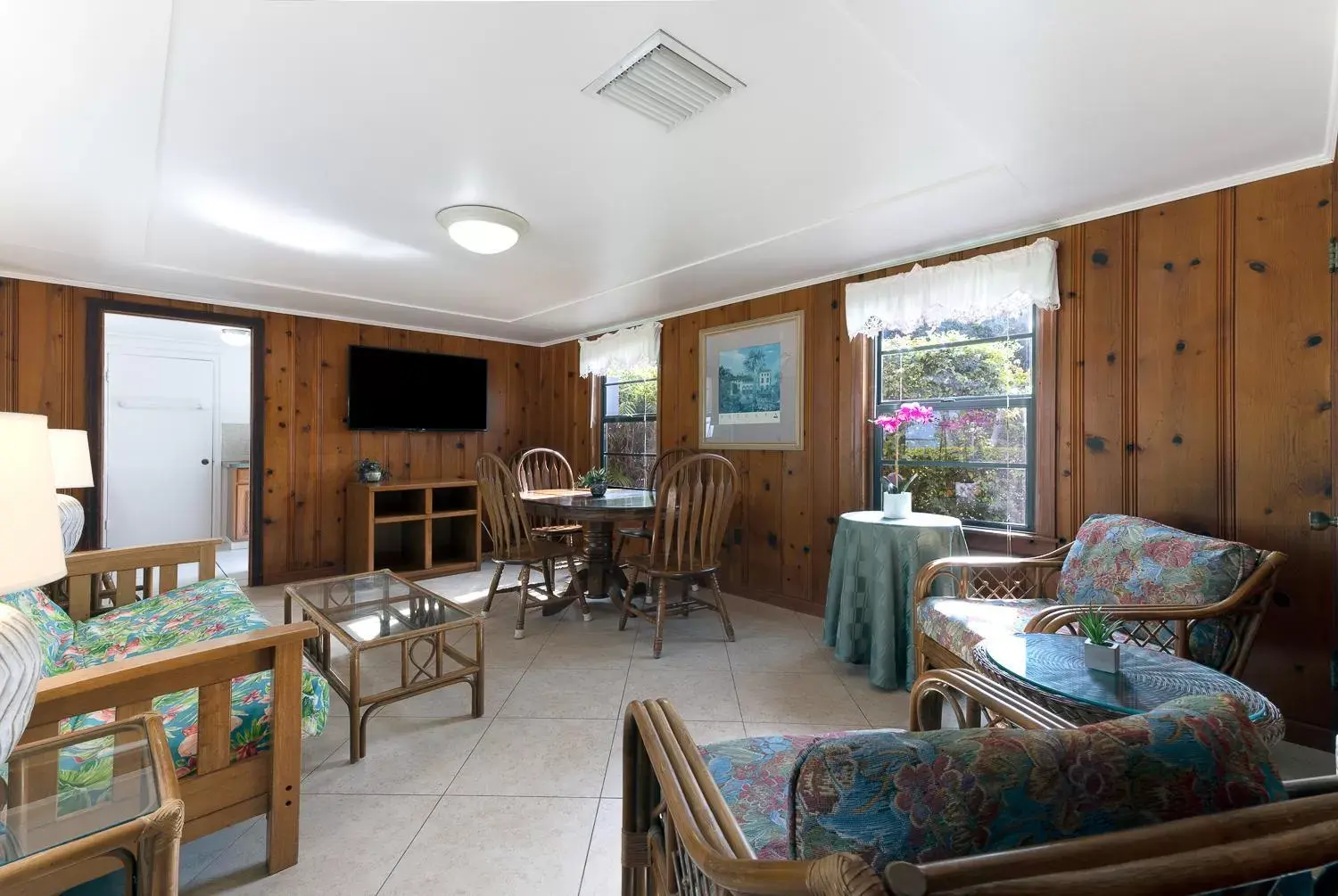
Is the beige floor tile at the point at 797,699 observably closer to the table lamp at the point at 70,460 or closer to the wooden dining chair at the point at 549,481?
the wooden dining chair at the point at 549,481

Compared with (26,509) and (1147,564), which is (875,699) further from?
(26,509)

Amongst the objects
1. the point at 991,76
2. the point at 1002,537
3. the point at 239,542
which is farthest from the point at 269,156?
the point at 239,542

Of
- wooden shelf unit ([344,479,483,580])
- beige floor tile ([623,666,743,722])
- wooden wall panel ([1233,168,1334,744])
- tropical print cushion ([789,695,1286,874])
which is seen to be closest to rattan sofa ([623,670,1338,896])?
tropical print cushion ([789,695,1286,874])

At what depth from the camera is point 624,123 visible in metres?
1.86

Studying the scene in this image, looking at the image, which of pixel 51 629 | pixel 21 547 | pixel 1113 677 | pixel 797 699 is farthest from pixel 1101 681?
pixel 51 629

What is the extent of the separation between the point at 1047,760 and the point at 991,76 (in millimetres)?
1707

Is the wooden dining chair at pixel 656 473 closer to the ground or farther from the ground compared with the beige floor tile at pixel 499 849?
farther from the ground

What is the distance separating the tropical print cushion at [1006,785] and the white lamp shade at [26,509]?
0.98m

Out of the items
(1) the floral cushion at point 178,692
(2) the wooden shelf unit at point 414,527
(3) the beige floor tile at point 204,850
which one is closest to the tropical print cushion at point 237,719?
(1) the floral cushion at point 178,692

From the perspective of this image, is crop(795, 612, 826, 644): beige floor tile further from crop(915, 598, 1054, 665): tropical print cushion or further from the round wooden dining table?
the round wooden dining table

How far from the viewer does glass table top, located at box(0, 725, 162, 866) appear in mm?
937

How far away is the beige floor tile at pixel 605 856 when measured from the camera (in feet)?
4.65

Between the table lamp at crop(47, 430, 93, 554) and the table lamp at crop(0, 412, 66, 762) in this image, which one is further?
the table lamp at crop(47, 430, 93, 554)

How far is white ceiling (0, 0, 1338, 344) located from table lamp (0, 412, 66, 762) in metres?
1.15
